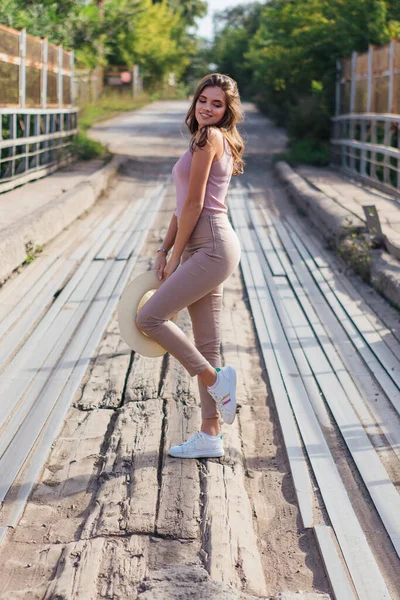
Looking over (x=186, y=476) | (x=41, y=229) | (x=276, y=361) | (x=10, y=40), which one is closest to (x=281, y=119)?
(x=10, y=40)

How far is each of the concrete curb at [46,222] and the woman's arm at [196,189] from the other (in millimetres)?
3945

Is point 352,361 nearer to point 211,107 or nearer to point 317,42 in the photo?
point 211,107

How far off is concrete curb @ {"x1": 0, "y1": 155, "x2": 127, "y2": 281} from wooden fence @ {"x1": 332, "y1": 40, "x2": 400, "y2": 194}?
4.56 m

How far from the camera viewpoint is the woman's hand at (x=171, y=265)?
374cm

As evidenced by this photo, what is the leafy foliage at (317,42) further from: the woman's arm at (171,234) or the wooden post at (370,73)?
the woman's arm at (171,234)

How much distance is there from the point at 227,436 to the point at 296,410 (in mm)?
582

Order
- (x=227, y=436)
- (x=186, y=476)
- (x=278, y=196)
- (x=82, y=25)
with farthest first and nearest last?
(x=82, y=25) → (x=278, y=196) → (x=227, y=436) → (x=186, y=476)

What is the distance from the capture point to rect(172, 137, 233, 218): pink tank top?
3.60 meters

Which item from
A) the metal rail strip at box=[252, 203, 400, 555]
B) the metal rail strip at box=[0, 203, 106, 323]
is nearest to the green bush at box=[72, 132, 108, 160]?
the metal rail strip at box=[0, 203, 106, 323]

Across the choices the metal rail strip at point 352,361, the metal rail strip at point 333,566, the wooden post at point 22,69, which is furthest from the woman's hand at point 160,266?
the wooden post at point 22,69

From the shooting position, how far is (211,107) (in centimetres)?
365

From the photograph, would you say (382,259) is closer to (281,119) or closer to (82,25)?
(82,25)

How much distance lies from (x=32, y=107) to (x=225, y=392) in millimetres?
10776

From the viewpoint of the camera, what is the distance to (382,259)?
25.7ft
